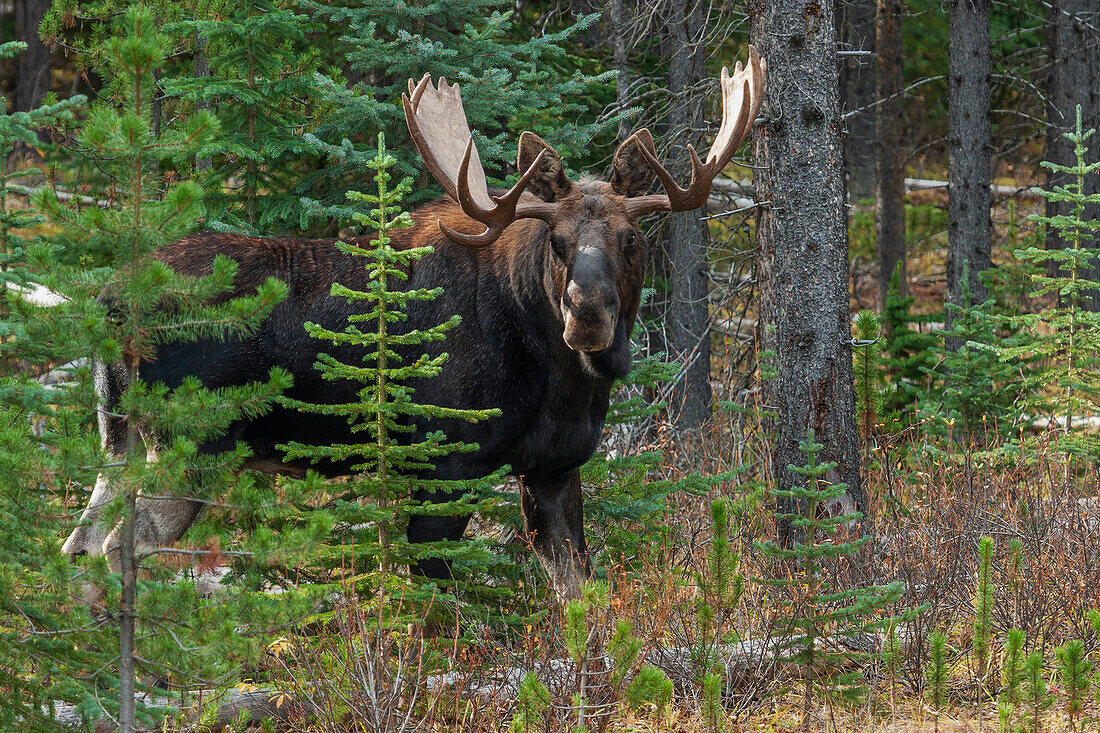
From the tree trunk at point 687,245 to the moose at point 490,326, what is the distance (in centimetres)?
357

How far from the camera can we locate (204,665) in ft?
11.1

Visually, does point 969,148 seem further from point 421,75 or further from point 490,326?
point 490,326

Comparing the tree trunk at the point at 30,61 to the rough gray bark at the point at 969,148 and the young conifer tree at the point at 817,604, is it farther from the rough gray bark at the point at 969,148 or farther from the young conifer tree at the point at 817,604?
the young conifer tree at the point at 817,604

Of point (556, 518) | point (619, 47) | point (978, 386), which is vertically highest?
point (619, 47)

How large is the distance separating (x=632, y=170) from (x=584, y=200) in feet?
1.15

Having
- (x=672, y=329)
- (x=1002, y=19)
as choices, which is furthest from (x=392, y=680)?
(x=1002, y=19)

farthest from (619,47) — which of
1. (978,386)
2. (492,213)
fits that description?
(492,213)

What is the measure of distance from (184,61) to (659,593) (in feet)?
21.5

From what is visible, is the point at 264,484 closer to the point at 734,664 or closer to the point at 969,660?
the point at 734,664

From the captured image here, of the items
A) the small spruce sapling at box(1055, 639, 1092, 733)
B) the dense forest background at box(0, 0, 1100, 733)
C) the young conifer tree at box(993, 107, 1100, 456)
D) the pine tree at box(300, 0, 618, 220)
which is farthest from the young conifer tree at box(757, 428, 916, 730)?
the pine tree at box(300, 0, 618, 220)

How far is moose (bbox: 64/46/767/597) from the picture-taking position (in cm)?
550

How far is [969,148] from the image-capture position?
41.2ft

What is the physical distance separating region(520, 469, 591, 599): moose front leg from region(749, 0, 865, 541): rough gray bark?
1186 millimetres

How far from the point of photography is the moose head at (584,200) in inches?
203
